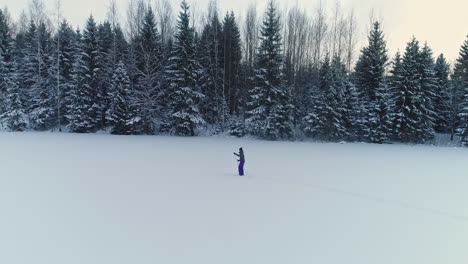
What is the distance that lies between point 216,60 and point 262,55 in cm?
550

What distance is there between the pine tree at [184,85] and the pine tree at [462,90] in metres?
24.5

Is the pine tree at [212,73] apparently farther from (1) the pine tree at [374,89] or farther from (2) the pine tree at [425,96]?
(2) the pine tree at [425,96]

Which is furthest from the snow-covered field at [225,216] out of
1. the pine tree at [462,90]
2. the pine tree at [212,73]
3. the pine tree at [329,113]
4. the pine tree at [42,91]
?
the pine tree at [42,91]

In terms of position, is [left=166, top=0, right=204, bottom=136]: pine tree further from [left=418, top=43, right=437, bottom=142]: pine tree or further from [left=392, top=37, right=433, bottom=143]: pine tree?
[left=418, top=43, right=437, bottom=142]: pine tree

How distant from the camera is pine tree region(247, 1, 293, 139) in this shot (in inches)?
1004

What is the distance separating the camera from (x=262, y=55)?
27.2 metres

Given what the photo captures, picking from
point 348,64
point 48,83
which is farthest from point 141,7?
point 348,64

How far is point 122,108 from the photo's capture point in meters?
27.3

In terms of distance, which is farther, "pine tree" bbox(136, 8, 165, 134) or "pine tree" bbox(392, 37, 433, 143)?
"pine tree" bbox(136, 8, 165, 134)

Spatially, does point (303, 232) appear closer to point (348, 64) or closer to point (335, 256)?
point (335, 256)

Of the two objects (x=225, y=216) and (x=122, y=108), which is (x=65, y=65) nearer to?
(x=122, y=108)

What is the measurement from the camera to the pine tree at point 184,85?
26.4 metres

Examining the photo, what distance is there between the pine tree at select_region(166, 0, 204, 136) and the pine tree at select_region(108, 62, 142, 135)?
3.69 metres

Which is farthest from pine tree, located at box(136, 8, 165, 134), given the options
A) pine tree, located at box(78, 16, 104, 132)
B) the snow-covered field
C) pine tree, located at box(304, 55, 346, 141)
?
the snow-covered field
